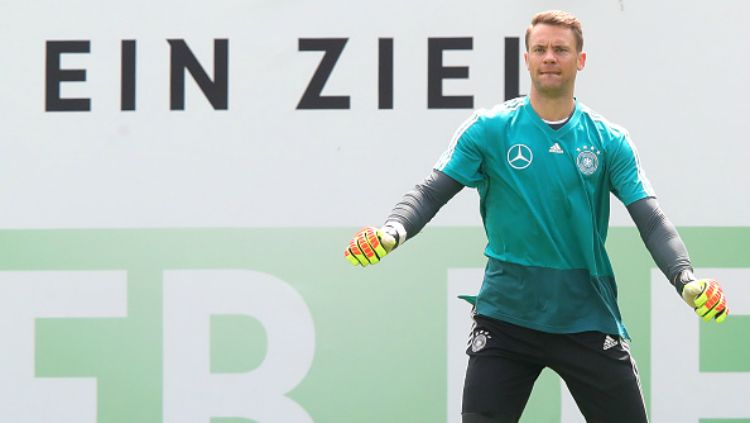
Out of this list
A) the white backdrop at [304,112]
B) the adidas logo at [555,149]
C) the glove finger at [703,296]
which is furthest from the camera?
the white backdrop at [304,112]

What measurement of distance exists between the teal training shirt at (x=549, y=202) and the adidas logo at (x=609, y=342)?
2 cm

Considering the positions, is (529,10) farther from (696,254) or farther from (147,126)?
(147,126)

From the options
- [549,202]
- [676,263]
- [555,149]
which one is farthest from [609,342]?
[555,149]

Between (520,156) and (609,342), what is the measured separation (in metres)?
0.63

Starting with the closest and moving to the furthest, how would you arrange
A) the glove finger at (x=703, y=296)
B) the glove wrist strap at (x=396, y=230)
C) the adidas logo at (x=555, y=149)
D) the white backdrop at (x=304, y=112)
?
the glove finger at (x=703, y=296) < the glove wrist strap at (x=396, y=230) < the adidas logo at (x=555, y=149) < the white backdrop at (x=304, y=112)

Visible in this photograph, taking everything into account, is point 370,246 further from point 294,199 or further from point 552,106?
point 294,199

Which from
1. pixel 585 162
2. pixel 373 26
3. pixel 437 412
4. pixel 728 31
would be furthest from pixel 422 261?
pixel 728 31

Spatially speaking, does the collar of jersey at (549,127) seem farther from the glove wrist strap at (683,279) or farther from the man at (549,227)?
the glove wrist strap at (683,279)

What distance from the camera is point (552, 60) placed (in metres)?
3.38

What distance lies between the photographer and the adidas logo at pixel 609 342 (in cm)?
340

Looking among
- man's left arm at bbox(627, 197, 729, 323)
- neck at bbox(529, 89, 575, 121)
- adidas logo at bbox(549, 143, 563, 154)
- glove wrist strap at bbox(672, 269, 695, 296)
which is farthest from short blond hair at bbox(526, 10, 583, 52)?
glove wrist strap at bbox(672, 269, 695, 296)

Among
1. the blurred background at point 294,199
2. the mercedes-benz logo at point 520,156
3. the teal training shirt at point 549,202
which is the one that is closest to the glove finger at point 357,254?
the teal training shirt at point 549,202

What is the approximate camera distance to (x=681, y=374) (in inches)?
174

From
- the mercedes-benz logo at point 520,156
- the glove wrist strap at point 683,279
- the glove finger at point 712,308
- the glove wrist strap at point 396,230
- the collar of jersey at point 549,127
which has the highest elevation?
the collar of jersey at point 549,127
